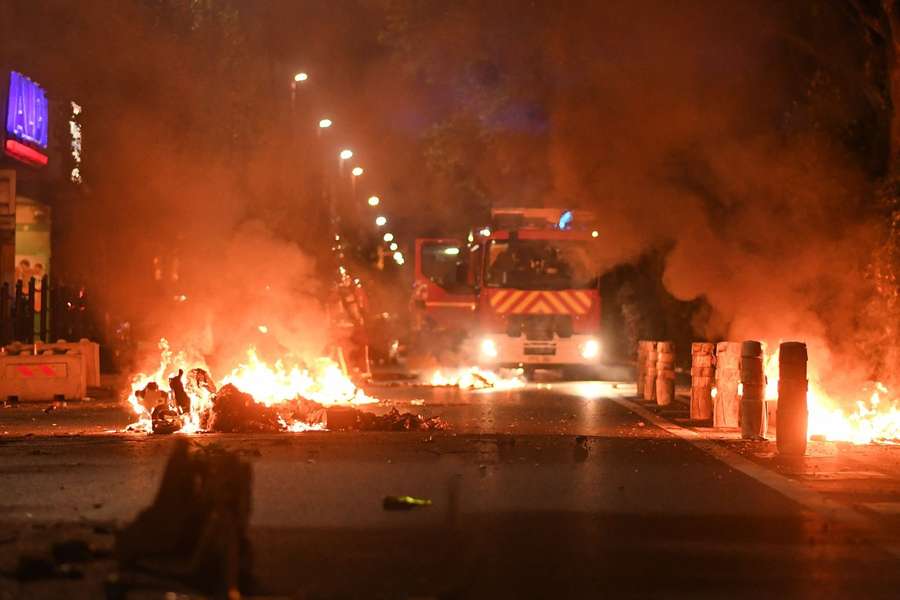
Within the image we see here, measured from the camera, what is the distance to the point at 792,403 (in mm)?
11039

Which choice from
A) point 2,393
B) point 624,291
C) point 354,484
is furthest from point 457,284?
point 354,484

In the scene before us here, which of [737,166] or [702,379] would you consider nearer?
[702,379]

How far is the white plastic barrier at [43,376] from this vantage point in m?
17.3

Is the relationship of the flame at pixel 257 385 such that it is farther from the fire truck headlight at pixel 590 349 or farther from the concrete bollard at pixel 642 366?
the fire truck headlight at pixel 590 349

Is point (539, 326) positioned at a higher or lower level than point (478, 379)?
higher

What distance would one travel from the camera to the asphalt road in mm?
6051

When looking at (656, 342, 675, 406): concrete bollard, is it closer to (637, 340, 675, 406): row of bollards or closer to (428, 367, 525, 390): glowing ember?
(637, 340, 675, 406): row of bollards

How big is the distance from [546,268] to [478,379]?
110 inches

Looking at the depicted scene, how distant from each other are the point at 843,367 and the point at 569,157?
7.10 meters

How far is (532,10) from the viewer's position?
21.4m

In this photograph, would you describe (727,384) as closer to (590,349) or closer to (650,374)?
(650,374)

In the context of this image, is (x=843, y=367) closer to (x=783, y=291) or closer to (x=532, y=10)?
(x=783, y=291)

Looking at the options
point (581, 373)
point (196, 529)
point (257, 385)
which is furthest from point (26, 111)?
point (196, 529)

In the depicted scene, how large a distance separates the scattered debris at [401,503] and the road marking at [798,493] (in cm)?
246
